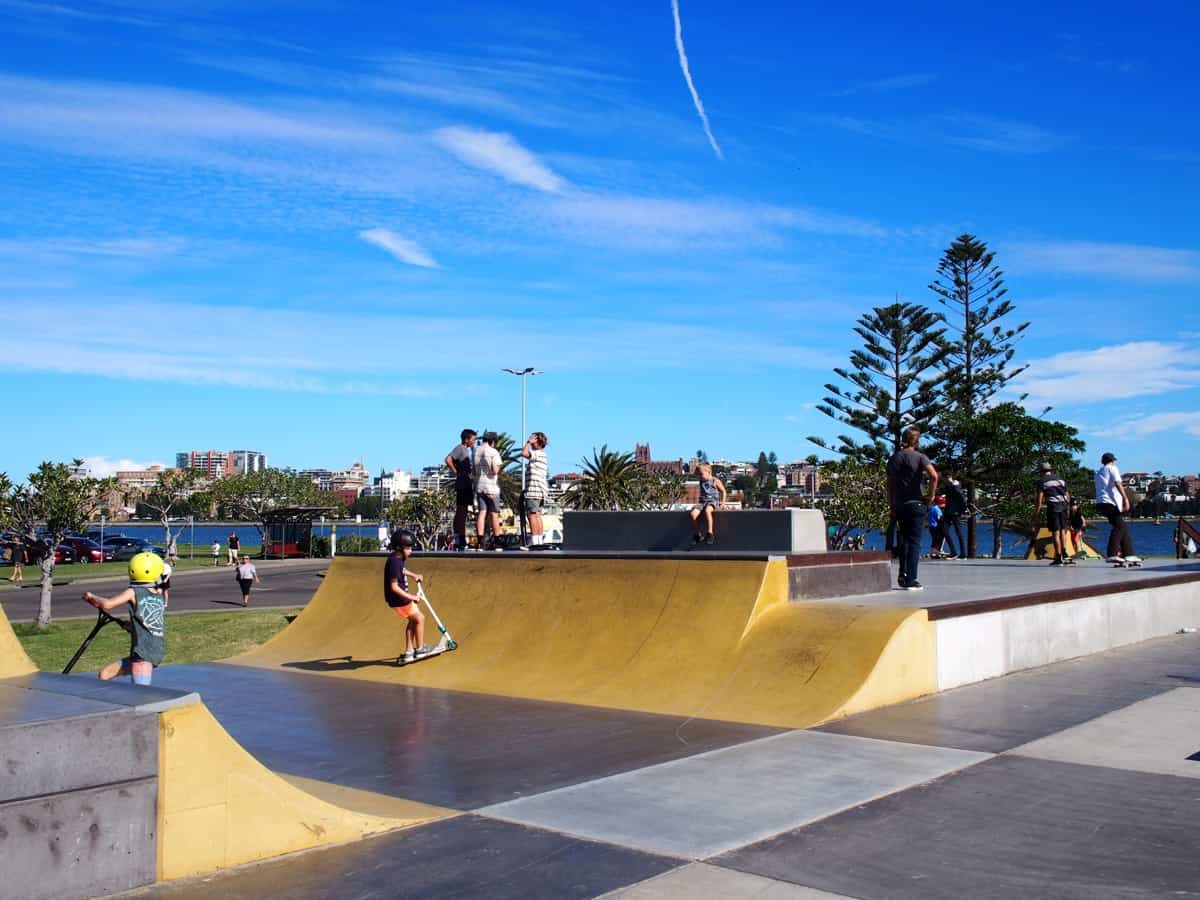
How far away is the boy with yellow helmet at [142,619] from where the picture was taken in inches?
296

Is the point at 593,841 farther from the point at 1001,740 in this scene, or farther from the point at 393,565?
the point at 393,565

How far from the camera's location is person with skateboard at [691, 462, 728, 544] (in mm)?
12680

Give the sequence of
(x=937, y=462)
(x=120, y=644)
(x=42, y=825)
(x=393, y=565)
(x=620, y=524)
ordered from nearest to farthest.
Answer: (x=42, y=825), (x=393, y=565), (x=620, y=524), (x=120, y=644), (x=937, y=462)

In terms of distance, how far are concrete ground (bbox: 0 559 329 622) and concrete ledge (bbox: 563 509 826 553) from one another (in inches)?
578

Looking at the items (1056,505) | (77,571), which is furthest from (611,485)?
(1056,505)

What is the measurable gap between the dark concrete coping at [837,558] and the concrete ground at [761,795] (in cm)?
190

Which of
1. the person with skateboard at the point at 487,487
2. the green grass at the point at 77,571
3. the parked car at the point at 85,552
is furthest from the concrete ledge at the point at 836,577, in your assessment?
the parked car at the point at 85,552

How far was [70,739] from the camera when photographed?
13.8 feet

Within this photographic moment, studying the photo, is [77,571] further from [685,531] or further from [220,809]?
[220,809]

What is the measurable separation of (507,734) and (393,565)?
330cm

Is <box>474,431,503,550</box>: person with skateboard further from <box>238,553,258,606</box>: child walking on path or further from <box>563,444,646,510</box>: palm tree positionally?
<box>563,444,646,510</box>: palm tree

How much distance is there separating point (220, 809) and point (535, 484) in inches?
393

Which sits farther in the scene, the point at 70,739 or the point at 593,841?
the point at 593,841

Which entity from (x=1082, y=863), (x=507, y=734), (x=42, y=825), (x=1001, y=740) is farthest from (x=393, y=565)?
(x=1082, y=863)
